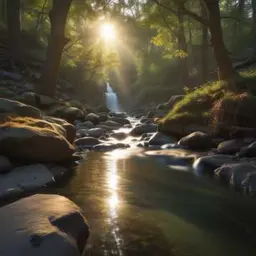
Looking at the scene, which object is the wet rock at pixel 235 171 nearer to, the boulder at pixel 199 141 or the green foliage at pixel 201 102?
the boulder at pixel 199 141

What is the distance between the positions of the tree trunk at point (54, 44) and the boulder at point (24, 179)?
8.85 metres

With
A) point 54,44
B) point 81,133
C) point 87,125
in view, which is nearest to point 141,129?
point 87,125

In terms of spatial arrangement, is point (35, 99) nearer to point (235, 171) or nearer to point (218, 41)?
point (218, 41)

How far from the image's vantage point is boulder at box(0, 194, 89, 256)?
3059 mm

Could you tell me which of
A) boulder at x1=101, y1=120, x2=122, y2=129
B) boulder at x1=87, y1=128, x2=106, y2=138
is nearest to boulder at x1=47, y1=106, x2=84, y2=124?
boulder at x1=101, y1=120, x2=122, y2=129

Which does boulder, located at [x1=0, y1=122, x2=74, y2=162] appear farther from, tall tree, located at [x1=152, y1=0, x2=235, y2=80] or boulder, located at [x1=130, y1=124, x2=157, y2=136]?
tall tree, located at [x1=152, y1=0, x2=235, y2=80]

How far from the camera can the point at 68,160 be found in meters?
7.83

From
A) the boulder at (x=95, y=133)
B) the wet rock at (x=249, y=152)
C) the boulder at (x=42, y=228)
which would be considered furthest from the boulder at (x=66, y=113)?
the boulder at (x=42, y=228)

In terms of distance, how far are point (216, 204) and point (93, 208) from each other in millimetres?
1659

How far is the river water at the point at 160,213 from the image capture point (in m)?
3.69

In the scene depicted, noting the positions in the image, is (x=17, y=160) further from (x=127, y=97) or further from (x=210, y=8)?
(x=127, y=97)

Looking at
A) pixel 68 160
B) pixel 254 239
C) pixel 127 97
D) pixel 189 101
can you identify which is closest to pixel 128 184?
pixel 68 160

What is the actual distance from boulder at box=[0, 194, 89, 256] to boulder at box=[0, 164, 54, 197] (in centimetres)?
146

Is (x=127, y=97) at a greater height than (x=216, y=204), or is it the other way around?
(x=127, y=97)
